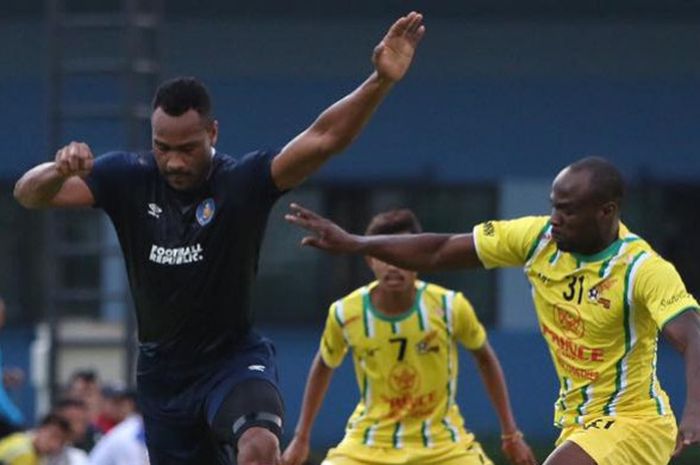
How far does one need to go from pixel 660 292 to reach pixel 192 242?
186 cm

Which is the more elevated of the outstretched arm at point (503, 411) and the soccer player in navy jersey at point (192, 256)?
the soccer player in navy jersey at point (192, 256)

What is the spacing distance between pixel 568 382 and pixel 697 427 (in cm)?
101

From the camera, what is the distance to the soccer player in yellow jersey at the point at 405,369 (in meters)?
11.1

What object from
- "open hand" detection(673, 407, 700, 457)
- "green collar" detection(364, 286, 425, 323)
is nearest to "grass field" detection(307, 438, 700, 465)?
"green collar" detection(364, 286, 425, 323)

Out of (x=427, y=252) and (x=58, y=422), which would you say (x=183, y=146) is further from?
(x=58, y=422)

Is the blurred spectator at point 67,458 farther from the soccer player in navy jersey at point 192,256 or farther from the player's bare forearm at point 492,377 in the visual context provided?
the soccer player in navy jersey at point 192,256

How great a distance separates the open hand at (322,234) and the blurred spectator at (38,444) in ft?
20.5

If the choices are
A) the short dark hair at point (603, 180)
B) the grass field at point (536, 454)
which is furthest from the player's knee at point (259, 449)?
the grass field at point (536, 454)

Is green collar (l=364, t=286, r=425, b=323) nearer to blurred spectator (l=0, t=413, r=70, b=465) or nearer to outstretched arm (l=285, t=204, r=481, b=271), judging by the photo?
outstretched arm (l=285, t=204, r=481, b=271)

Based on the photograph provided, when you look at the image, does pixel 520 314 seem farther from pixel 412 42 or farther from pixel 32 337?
pixel 412 42

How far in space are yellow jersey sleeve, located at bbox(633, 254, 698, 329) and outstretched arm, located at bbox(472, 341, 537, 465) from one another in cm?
210

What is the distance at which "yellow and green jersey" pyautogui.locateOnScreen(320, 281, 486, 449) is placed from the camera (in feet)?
36.4

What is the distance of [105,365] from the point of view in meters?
20.9

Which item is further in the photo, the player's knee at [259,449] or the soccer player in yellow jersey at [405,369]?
the soccer player in yellow jersey at [405,369]
